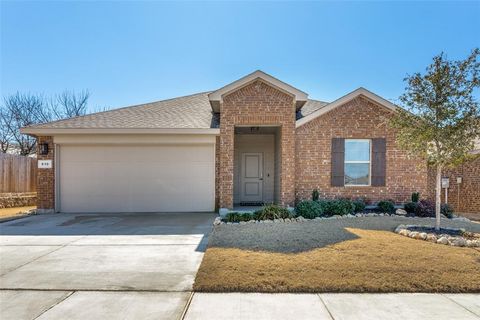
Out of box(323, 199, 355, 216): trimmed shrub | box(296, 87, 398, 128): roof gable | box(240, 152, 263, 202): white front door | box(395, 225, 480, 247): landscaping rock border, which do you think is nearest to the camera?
box(395, 225, 480, 247): landscaping rock border

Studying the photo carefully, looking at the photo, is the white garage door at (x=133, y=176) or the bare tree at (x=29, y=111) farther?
the bare tree at (x=29, y=111)

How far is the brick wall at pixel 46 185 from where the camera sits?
34.6 ft

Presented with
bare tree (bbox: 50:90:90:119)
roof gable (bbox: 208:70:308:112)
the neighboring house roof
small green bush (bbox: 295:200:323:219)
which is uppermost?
bare tree (bbox: 50:90:90:119)

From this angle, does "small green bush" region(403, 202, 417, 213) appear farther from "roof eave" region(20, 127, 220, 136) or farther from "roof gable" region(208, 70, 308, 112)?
"roof eave" region(20, 127, 220, 136)

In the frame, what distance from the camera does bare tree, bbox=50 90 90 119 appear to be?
27.4 m

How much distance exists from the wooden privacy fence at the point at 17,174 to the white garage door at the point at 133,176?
16.0ft

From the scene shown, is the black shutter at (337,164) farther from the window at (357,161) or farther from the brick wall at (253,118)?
the brick wall at (253,118)

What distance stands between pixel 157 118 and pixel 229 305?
9.17 m

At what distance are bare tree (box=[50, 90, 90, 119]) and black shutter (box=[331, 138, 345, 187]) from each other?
26250mm

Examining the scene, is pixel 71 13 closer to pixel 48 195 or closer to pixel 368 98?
pixel 48 195

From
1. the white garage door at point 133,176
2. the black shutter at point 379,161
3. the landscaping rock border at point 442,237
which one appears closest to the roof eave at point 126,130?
the white garage door at point 133,176

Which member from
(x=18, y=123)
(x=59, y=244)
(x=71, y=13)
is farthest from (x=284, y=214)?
(x=18, y=123)

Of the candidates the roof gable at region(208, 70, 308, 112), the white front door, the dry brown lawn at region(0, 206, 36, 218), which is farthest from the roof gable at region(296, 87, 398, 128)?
the dry brown lawn at region(0, 206, 36, 218)

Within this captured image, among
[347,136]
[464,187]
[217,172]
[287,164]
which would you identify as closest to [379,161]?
[347,136]
